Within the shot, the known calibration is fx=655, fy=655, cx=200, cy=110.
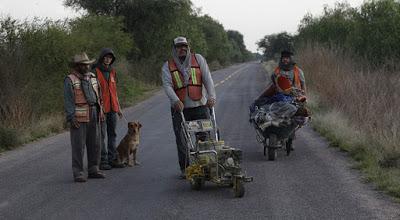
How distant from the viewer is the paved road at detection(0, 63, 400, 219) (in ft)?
24.4

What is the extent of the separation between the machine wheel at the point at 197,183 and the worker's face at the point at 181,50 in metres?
1.83

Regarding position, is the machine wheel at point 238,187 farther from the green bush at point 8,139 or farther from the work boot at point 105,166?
the green bush at point 8,139

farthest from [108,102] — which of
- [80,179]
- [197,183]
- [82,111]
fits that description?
[197,183]

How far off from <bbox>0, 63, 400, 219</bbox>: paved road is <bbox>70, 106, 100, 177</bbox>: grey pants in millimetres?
298

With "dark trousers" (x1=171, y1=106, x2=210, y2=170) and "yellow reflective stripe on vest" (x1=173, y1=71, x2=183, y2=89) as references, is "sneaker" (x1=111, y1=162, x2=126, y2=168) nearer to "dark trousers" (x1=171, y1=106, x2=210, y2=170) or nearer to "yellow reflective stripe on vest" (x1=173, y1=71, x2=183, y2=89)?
"dark trousers" (x1=171, y1=106, x2=210, y2=170)

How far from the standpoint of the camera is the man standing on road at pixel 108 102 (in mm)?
10902

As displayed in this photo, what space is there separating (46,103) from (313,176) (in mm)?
10712

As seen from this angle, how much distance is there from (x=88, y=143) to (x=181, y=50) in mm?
2249

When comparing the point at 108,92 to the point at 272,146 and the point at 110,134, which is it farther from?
the point at 272,146

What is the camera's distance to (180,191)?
8.77 m

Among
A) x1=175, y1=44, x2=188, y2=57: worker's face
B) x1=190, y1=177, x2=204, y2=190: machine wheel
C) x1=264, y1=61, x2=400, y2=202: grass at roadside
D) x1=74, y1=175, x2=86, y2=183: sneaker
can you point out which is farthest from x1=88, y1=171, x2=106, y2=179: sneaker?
x1=264, y1=61, x2=400, y2=202: grass at roadside

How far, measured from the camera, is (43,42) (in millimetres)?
18969

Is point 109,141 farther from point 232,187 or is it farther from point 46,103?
point 46,103

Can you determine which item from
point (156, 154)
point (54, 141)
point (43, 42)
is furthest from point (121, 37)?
point (156, 154)
